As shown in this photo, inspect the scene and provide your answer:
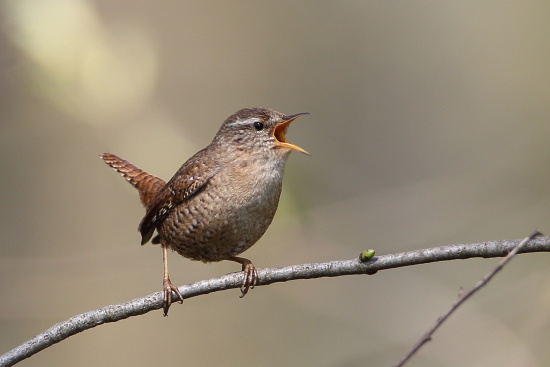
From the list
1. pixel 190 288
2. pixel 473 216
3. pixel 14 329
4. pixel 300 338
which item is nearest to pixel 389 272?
pixel 473 216

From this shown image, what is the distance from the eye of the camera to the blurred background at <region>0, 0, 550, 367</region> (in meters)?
4.45

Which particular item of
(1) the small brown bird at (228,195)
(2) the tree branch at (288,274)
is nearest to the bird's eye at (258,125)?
(1) the small brown bird at (228,195)

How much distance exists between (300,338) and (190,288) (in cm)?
327

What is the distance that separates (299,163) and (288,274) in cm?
Result: 165

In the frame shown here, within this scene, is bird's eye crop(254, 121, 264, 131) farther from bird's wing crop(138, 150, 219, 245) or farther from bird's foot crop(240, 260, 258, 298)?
bird's foot crop(240, 260, 258, 298)

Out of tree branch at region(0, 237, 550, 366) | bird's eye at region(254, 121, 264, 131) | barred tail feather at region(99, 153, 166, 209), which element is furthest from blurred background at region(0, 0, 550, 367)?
tree branch at region(0, 237, 550, 366)

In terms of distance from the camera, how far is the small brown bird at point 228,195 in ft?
14.0

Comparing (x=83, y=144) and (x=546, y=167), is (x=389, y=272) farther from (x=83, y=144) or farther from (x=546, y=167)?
(x=83, y=144)

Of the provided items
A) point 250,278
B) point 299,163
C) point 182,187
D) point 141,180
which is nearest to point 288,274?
point 250,278

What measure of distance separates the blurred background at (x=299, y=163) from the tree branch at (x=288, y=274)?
926 mm

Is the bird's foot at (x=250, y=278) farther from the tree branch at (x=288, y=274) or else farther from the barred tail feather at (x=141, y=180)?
the barred tail feather at (x=141, y=180)

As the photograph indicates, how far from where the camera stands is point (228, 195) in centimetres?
427

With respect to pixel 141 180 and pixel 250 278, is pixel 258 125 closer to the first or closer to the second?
pixel 250 278

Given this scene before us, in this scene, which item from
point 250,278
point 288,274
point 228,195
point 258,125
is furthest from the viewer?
point 258,125
